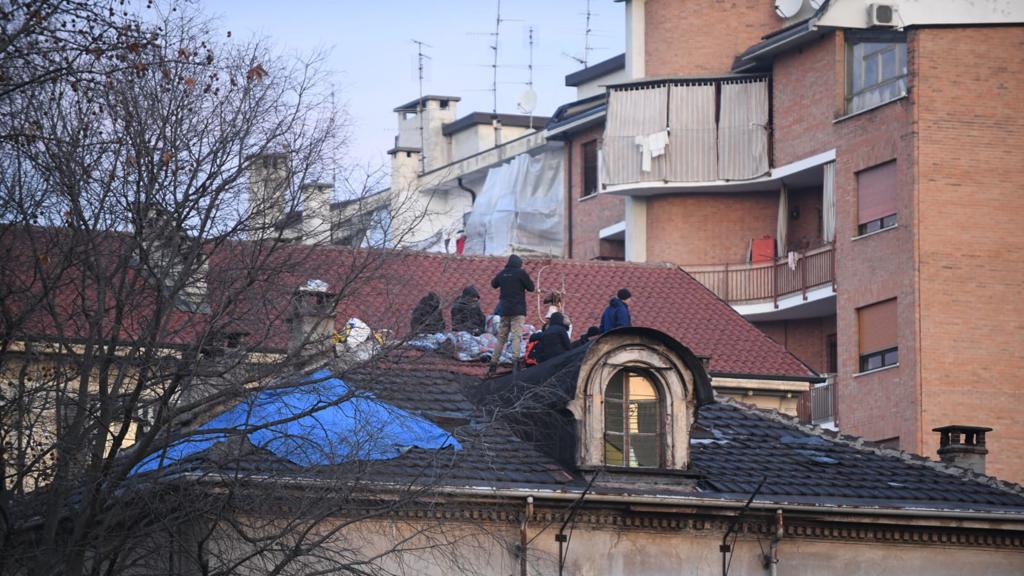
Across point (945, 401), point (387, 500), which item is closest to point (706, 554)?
point (387, 500)

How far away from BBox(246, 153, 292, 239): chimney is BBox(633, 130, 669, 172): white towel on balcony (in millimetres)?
30523

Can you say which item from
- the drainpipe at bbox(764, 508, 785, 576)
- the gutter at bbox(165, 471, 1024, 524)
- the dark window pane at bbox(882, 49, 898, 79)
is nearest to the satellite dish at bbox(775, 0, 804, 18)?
the dark window pane at bbox(882, 49, 898, 79)

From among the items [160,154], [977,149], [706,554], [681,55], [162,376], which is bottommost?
[706,554]

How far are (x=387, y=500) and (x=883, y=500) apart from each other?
750 centimetres

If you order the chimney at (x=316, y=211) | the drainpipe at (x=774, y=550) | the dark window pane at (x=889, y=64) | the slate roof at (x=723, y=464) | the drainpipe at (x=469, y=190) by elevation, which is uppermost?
the dark window pane at (x=889, y=64)

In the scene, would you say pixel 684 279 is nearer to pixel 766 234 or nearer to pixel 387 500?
pixel 766 234

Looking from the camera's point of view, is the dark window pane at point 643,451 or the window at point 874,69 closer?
the dark window pane at point 643,451

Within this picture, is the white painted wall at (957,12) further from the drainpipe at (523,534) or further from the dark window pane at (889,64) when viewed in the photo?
the drainpipe at (523,534)

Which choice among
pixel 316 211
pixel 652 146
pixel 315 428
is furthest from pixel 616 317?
pixel 652 146

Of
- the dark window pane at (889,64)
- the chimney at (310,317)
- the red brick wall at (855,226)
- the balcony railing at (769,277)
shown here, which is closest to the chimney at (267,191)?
the chimney at (310,317)

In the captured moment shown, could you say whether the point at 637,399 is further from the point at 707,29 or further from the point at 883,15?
the point at 707,29

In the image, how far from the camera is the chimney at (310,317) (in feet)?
79.9

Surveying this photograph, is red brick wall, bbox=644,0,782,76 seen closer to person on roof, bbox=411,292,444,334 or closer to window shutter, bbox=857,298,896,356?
window shutter, bbox=857,298,896,356

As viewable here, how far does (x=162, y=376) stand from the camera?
75.2ft
